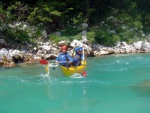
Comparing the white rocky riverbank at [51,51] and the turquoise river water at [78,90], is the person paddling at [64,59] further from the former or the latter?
the white rocky riverbank at [51,51]

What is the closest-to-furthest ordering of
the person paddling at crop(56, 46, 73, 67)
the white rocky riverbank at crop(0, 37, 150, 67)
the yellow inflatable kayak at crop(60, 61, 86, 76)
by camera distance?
the yellow inflatable kayak at crop(60, 61, 86, 76), the person paddling at crop(56, 46, 73, 67), the white rocky riverbank at crop(0, 37, 150, 67)

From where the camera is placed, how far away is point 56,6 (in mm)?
19859

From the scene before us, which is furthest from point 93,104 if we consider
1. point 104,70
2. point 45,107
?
point 104,70

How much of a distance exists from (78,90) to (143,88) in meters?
2.10

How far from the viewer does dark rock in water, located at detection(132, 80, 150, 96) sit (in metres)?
9.31

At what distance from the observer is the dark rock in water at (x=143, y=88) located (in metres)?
9.31

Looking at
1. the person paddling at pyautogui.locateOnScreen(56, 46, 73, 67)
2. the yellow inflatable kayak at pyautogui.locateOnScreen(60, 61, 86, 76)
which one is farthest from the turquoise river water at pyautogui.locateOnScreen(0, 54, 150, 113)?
the person paddling at pyautogui.locateOnScreen(56, 46, 73, 67)

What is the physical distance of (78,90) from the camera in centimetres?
1002

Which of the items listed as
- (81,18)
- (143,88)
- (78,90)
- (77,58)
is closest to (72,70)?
(77,58)

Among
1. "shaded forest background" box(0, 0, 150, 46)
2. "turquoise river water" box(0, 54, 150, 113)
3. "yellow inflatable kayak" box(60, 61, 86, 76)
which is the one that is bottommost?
"turquoise river water" box(0, 54, 150, 113)

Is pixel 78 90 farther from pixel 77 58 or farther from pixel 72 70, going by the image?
pixel 77 58

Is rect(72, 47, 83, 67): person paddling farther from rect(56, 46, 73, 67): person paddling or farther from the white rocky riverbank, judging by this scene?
the white rocky riverbank

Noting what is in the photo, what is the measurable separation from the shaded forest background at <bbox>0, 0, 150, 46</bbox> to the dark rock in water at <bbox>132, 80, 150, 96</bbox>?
869 centimetres

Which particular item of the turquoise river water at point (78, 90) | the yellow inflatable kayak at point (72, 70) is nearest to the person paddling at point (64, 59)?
the yellow inflatable kayak at point (72, 70)
